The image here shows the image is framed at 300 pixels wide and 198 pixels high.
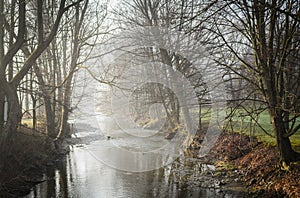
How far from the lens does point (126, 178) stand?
1248 cm

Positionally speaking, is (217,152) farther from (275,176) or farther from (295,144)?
(275,176)

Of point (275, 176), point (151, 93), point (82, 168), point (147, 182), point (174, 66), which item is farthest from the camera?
point (151, 93)

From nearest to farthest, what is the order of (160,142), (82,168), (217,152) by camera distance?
1. (82,168)
2. (217,152)
3. (160,142)

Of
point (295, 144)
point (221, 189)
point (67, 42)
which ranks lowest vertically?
point (221, 189)

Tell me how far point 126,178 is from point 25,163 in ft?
14.6

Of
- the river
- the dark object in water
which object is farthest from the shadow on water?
the dark object in water

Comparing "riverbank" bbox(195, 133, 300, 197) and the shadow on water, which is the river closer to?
the shadow on water

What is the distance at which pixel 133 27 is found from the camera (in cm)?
2150

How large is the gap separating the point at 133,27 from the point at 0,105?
453 inches

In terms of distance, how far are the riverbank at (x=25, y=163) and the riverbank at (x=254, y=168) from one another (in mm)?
7289

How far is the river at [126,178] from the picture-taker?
1046 centimetres

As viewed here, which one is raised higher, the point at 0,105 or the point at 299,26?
the point at 299,26

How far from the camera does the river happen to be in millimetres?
10461

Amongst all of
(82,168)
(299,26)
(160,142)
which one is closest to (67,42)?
(160,142)
